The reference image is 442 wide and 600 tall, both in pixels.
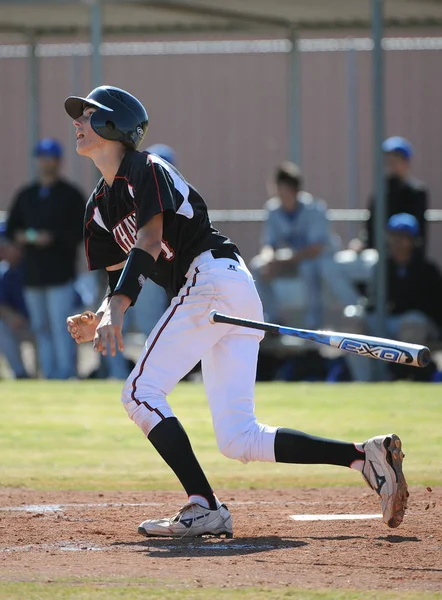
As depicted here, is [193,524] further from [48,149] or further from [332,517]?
[48,149]

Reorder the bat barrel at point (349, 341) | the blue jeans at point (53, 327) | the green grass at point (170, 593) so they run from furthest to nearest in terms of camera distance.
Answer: the blue jeans at point (53, 327) → the bat barrel at point (349, 341) → the green grass at point (170, 593)

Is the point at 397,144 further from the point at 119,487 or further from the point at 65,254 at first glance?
the point at 119,487

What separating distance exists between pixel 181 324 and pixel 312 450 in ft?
2.35

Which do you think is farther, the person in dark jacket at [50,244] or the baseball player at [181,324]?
the person in dark jacket at [50,244]

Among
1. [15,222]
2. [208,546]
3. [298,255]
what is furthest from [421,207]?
[208,546]

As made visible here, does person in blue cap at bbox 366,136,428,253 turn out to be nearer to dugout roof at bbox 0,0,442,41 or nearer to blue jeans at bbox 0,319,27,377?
dugout roof at bbox 0,0,442,41

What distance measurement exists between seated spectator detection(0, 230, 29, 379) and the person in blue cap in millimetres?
3463

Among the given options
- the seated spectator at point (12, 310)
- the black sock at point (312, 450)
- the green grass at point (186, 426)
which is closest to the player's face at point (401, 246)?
the green grass at point (186, 426)

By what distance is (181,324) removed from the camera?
4855 millimetres

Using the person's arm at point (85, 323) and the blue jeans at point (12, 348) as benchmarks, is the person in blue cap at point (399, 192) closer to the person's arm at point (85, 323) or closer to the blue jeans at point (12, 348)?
the blue jeans at point (12, 348)

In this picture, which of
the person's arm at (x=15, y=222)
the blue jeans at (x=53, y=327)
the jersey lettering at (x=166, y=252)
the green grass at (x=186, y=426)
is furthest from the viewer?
the person's arm at (x=15, y=222)

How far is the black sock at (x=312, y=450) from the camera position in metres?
4.73

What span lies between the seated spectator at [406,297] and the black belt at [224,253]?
589 cm

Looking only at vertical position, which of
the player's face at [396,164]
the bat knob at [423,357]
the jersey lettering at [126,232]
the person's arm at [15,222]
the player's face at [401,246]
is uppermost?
the player's face at [396,164]
